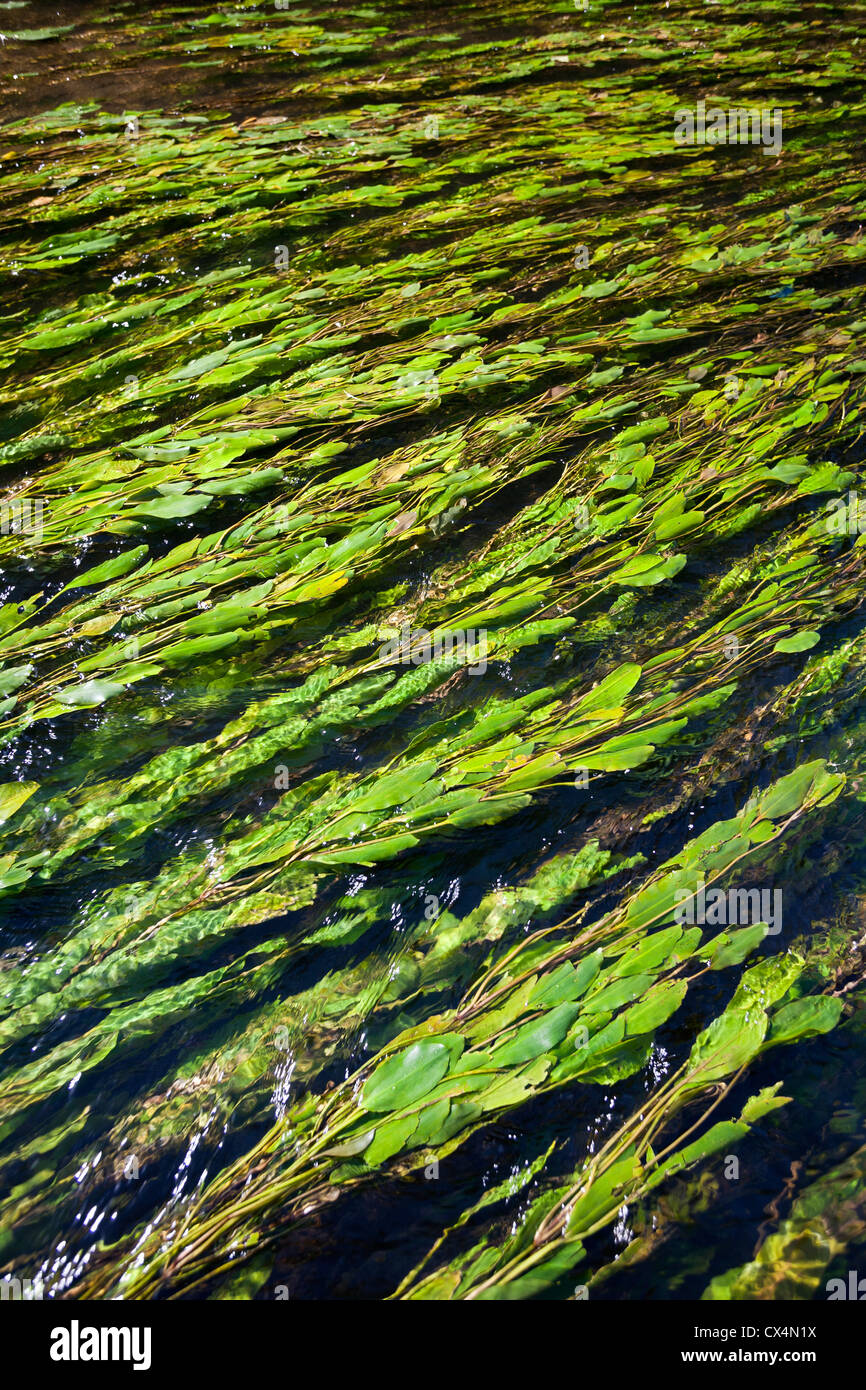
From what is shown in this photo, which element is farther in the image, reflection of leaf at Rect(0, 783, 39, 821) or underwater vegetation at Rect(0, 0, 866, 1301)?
reflection of leaf at Rect(0, 783, 39, 821)

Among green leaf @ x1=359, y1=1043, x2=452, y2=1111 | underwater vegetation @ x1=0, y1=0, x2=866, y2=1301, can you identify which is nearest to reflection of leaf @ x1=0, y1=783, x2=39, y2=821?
underwater vegetation @ x1=0, y1=0, x2=866, y2=1301

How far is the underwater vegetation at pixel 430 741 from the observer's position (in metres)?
1.13

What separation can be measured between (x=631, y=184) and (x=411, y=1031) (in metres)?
3.72

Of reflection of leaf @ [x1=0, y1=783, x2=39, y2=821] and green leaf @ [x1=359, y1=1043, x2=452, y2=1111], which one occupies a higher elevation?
reflection of leaf @ [x1=0, y1=783, x2=39, y2=821]

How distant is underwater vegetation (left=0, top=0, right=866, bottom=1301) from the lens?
1.13 meters

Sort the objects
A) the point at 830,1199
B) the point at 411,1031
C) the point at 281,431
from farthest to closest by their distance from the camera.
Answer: the point at 281,431 → the point at 411,1031 → the point at 830,1199

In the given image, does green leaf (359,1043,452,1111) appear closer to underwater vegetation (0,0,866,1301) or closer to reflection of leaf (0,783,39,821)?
underwater vegetation (0,0,866,1301)

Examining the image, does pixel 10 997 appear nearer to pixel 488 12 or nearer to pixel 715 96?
pixel 715 96

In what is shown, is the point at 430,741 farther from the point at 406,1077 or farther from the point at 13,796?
the point at 13,796

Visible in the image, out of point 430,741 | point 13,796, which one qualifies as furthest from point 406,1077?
point 13,796
